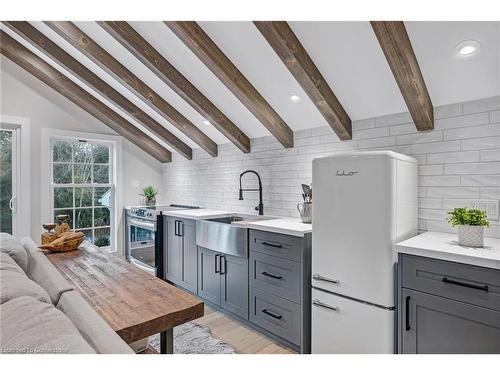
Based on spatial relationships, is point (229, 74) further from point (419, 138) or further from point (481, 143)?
point (481, 143)

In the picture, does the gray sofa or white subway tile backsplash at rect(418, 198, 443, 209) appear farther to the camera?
white subway tile backsplash at rect(418, 198, 443, 209)

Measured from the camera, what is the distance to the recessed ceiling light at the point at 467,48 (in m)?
1.80

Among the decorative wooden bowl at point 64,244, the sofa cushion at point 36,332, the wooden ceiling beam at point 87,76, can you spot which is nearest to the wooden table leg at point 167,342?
the sofa cushion at point 36,332

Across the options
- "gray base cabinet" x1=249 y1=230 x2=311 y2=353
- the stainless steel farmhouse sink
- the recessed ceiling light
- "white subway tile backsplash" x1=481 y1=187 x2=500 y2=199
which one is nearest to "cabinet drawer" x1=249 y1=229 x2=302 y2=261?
"gray base cabinet" x1=249 y1=230 x2=311 y2=353

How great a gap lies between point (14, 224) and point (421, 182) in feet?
15.4

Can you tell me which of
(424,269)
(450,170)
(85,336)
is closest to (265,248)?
(424,269)

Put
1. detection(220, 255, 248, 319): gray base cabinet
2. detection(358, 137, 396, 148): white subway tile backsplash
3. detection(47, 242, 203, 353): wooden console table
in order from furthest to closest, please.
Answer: detection(220, 255, 248, 319): gray base cabinet → detection(358, 137, 396, 148): white subway tile backsplash → detection(47, 242, 203, 353): wooden console table

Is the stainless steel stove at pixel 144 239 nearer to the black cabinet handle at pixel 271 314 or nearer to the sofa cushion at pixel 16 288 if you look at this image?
the black cabinet handle at pixel 271 314

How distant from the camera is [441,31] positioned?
1.81m

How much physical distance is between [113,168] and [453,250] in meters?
4.58

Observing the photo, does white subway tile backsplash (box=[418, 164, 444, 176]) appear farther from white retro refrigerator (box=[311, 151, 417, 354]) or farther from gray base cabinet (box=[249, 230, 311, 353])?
gray base cabinet (box=[249, 230, 311, 353])

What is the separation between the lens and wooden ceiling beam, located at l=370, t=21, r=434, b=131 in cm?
175

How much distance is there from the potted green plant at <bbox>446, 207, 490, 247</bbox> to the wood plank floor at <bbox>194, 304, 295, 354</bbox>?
148 cm
